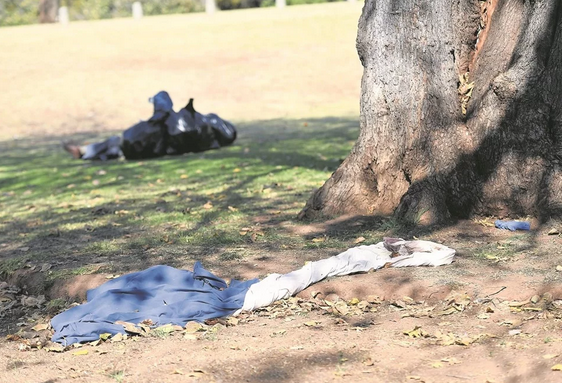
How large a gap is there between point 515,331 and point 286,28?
84.6 feet

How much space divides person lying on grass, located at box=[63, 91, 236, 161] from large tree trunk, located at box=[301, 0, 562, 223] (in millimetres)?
5671

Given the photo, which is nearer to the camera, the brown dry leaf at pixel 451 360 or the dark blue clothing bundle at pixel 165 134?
the brown dry leaf at pixel 451 360

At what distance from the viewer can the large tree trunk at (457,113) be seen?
6.35 metres

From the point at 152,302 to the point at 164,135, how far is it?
24.7ft

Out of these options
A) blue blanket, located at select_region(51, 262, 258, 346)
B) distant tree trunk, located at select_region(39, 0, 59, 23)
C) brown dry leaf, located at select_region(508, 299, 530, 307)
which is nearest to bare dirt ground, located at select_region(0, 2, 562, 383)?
brown dry leaf, located at select_region(508, 299, 530, 307)

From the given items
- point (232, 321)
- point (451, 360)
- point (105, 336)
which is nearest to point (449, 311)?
point (451, 360)

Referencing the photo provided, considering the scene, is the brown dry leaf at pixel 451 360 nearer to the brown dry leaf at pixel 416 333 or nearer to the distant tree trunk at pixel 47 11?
the brown dry leaf at pixel 416 333

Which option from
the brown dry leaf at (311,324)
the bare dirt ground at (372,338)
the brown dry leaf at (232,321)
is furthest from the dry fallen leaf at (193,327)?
the brown dry leaf at (311,324)

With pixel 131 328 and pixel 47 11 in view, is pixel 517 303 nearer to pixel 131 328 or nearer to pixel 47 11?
pixel 131 328

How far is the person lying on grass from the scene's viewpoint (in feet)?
41.1

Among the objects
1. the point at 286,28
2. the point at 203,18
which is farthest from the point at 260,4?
the point at 286,28

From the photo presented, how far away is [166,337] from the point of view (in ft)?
15.9

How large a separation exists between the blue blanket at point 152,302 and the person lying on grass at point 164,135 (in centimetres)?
705

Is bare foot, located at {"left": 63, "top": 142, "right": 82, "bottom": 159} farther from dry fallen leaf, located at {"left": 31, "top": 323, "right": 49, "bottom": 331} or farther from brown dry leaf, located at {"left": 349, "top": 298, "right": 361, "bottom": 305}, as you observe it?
brown dry leaf, located at {"left": 349, "top": 298, "right": 361, "bottom": 305}
